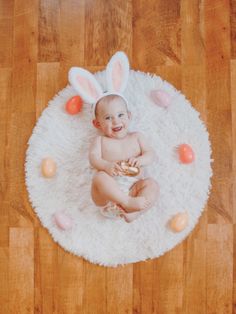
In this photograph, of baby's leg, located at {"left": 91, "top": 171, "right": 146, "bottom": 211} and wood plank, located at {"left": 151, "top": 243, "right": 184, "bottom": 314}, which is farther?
wood plank, located at {"left": 151, "top": 243, "right": 184, "bottom": 314}

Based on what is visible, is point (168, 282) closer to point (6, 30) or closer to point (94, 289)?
point (94, 289)

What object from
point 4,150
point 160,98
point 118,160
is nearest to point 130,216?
point 118,160

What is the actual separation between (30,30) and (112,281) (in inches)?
34.5

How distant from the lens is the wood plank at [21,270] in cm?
161

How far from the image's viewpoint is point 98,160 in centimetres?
147

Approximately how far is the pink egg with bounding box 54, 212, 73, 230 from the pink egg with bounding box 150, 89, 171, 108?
1.53 ft

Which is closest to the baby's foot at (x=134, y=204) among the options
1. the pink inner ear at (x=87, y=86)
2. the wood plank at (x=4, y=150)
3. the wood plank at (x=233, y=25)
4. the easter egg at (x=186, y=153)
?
the easter egg at (x=186, y=153)

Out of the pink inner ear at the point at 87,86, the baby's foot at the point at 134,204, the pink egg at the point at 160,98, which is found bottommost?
the baby's foot at the point at 134,204

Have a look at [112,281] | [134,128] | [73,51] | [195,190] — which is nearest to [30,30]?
[73,51]

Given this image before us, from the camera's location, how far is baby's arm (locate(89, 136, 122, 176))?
144cm

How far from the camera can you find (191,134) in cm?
157

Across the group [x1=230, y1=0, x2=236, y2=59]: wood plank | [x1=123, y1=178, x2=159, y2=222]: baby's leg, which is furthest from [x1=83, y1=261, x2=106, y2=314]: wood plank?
[x1=230, y1=0, x2=236, y2=59]: wood plank

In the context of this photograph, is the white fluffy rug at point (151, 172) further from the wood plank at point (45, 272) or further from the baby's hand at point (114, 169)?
the baby's hand at point (114, 169)

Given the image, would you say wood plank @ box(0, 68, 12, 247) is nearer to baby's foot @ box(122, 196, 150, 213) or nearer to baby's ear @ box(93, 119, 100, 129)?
baby's ear @ box(93, 119, 100, 129)
